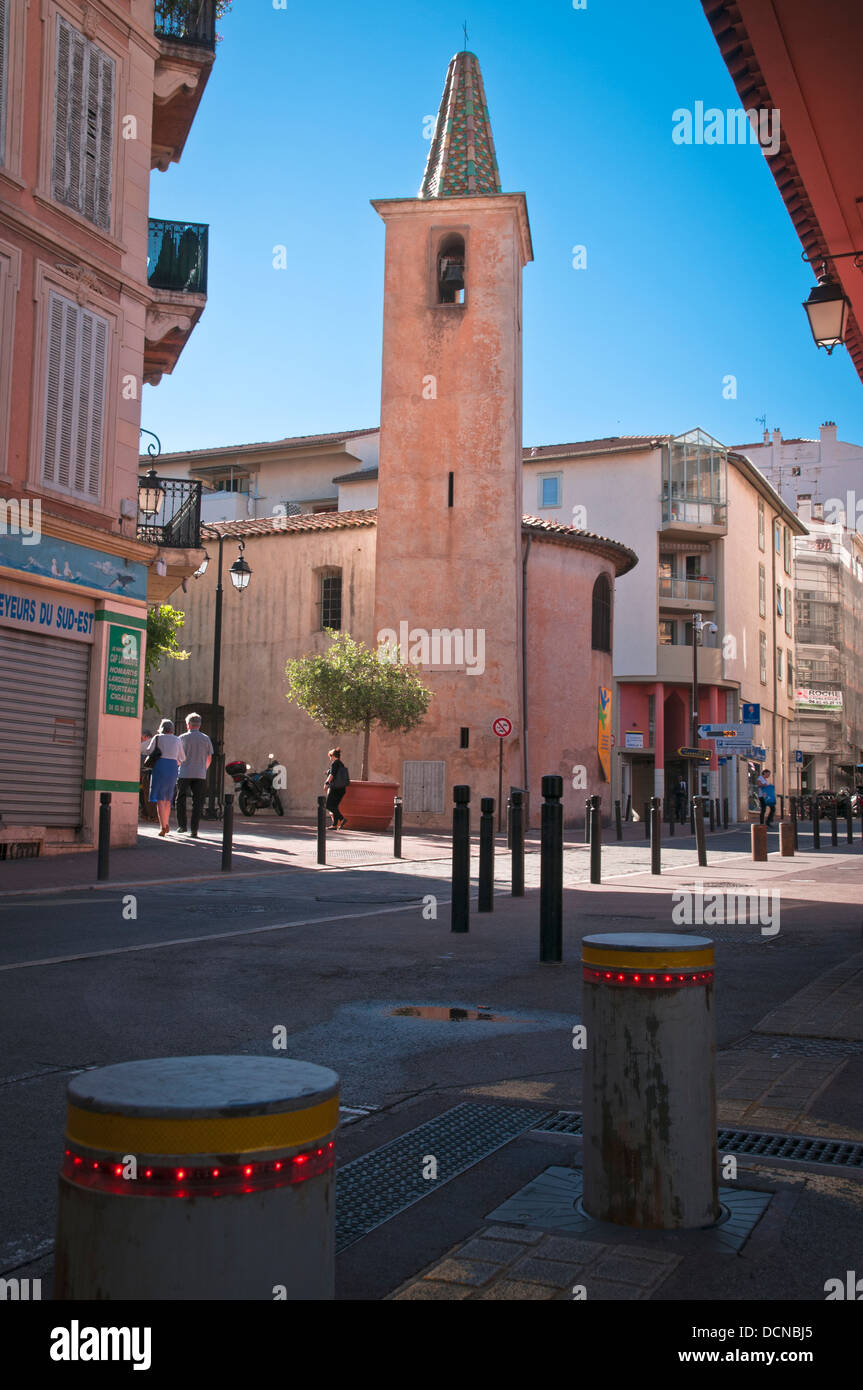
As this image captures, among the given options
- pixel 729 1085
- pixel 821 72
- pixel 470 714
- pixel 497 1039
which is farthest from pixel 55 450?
pixel 470 714

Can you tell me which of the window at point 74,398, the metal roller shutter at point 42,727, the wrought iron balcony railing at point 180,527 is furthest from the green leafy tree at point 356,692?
the window at point 74,398

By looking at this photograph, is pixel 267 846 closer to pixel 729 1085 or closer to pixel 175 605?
→ pixel 729 1085

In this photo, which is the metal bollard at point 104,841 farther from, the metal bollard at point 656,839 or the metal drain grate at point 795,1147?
the metal drain grate at point 795,1147

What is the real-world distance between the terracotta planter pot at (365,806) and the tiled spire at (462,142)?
1982cm

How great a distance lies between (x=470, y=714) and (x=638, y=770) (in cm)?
2038

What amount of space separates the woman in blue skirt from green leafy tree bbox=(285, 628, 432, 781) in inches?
474

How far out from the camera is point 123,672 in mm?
18562

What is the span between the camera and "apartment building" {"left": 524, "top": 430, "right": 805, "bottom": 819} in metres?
52.6

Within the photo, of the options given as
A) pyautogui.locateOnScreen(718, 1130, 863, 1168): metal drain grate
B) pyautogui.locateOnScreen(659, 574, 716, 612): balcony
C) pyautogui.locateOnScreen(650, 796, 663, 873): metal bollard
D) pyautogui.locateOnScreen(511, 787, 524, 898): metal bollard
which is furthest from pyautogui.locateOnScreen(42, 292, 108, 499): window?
pyautogui.locateOnScreen(659, 574, 716, 612): balcony

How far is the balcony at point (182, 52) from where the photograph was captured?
19.6 metres

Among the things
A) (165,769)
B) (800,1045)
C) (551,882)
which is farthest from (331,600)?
(800,1045)

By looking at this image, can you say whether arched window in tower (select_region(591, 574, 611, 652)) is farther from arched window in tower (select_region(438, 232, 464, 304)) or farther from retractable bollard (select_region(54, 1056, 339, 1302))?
retractable bollard (select_region(54, 1056, 339, 1302))
